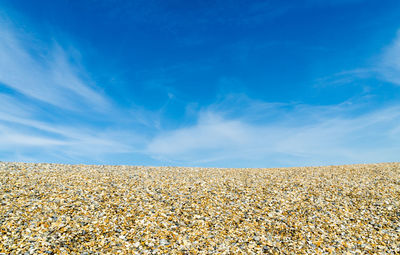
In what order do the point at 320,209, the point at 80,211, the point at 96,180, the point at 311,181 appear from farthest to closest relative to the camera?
the point at 311,181, the point at 96,180, the point at 320,209, the point at 80,211

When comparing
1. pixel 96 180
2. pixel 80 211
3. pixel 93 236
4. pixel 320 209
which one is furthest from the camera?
pixel 96 180

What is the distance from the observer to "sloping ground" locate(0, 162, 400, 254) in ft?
29.3

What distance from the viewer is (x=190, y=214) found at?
433 inches

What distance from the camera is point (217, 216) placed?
10969 mm

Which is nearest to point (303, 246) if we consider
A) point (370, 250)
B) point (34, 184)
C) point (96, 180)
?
point (370, 250)

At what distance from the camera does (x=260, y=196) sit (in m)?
13.3

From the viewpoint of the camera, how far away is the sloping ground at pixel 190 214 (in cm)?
893

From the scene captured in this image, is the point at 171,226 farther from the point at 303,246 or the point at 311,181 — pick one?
the point at 311,181

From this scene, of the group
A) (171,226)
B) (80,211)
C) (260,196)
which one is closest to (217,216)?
(171,226)

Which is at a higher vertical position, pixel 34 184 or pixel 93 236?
pixel 34 184

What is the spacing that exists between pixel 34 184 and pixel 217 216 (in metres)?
9.83

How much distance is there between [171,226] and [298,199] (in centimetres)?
708

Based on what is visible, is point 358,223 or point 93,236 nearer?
point 93,236

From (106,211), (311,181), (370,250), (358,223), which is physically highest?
(311,181)
